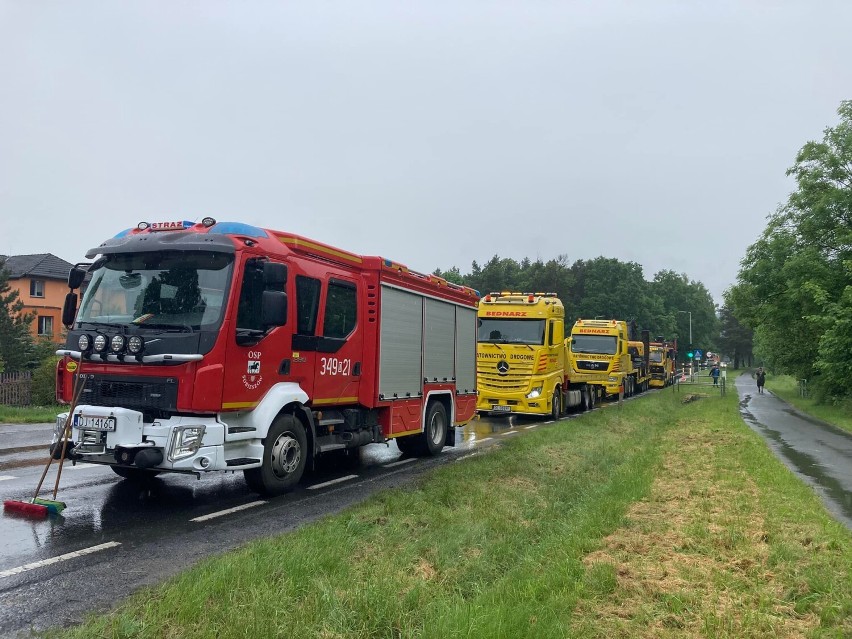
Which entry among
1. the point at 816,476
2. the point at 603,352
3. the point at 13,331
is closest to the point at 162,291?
the point at 816,476

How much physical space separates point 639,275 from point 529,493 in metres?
79.1

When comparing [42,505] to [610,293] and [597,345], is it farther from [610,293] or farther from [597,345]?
[610,293]

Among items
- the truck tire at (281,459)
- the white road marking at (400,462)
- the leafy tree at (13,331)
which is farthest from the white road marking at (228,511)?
the leafy tree at (13,331)

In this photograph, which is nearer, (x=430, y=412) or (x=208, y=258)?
(x=208, y=258)

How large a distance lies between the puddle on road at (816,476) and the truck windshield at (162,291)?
24.7 feet

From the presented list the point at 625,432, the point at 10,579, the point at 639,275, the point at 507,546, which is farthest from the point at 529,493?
the point at 639,275

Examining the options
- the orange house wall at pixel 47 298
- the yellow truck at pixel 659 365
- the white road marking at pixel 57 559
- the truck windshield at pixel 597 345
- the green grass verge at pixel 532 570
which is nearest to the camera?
the green grass verge at pixel 532 570

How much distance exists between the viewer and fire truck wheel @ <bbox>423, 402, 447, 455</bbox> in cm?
1157

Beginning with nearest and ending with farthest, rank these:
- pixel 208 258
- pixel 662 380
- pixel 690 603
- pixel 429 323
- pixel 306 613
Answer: pixel 306 613 → pixel 690 603 → pixel 208 258 → pixel 429 323 → pixel 662 380

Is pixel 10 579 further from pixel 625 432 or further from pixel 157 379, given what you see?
pixel 625 432

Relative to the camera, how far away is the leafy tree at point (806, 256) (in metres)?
25.4

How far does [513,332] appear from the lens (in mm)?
18156

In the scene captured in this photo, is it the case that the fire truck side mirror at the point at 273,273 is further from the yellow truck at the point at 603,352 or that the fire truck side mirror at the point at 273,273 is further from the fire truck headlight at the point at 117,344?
the yellow truck at the point at 603,352

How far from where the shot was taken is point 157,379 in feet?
22.3
